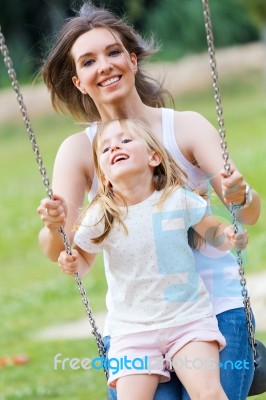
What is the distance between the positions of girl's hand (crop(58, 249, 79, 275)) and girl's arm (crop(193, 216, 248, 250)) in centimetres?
42

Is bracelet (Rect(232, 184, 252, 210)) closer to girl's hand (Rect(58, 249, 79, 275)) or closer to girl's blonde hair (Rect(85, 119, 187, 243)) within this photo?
girl's blonde hair (Rect(85, 119, 187, 243))

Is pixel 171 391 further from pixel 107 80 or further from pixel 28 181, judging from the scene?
pixel 28 181

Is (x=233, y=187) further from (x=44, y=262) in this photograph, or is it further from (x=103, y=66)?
(x=44, y=262)

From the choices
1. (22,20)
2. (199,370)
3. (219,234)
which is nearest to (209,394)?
(199,370)

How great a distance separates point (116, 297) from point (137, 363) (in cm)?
25

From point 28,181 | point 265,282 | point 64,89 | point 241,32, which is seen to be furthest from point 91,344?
point 241,32

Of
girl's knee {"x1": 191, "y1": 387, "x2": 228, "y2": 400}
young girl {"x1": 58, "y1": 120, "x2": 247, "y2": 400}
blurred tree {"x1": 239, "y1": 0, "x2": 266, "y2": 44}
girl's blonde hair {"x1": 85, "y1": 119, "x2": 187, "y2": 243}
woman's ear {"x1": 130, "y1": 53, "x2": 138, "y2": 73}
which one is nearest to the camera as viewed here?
girl's knee {"x1": 191, "y1": 387, "x2": 228, "y2": 400}

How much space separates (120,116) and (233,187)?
588 mm

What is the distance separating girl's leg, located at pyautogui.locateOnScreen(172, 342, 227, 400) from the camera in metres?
3.26

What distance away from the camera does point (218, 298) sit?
357 cm

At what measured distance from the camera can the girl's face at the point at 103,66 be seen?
11.9 ft

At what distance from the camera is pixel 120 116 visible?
145 inches

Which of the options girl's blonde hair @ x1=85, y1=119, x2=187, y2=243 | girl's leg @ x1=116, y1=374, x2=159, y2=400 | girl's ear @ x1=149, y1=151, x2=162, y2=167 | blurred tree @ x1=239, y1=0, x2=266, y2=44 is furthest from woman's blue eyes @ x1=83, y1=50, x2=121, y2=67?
blurred tree @ x1=239, y1=0, x2=266, y2=44

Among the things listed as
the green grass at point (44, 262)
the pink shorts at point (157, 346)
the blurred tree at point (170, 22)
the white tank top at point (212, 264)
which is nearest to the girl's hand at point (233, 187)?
the white tank top at point (212, 264)
